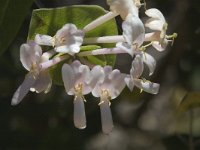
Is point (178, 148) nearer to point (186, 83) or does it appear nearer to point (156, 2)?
point (186, 83)

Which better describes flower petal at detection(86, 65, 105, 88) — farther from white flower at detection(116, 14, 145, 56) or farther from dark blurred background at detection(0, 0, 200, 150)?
dark blurred background at detection(0, 0, 200, 150)

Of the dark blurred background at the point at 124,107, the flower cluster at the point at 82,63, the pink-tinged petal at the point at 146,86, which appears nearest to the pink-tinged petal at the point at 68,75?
the flower cluster at the point at 82,63

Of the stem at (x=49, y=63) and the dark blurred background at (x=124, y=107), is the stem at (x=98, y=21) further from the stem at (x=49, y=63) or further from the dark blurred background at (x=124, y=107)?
the dark blurred background at (x=124, y=107)

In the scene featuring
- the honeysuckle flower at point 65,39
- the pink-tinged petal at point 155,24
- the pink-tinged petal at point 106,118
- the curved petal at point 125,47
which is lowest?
the pink-tinged petal at point 106,118

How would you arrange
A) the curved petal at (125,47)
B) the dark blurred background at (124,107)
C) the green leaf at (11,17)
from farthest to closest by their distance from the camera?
the dark blurred background at (124,107)
the green leaf at (11,17)
the curved petal at (125,47)

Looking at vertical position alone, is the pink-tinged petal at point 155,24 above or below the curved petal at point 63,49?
below

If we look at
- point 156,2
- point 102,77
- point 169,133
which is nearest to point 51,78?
point 102,77

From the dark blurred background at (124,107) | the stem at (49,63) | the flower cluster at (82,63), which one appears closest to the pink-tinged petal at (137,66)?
the flower cluster at (82,63)

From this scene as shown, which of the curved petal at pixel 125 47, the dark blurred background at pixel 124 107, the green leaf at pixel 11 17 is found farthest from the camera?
the dark blurred background at pixel 124 107

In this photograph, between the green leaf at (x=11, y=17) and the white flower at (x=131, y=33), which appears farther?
the green leaf at (x=11, y=17)
